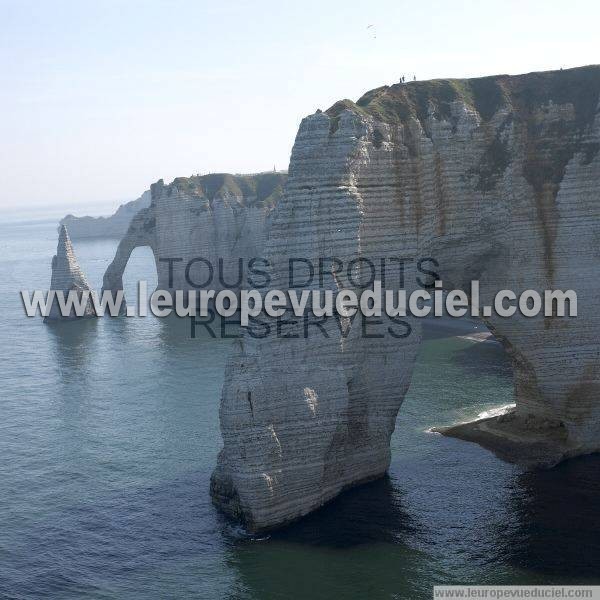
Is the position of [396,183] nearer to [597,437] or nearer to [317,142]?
[317,142]

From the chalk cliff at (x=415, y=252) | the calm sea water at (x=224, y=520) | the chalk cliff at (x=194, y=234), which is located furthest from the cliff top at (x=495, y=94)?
the chalk cliff at (x=194, y=234)

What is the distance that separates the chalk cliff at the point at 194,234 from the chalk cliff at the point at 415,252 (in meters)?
55.3

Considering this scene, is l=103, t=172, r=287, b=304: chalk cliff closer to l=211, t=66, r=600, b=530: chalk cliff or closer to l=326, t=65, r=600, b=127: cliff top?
l=326, t=65, r=600, b=127: cliff top

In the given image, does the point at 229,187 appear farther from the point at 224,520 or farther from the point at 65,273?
the point at 224,520

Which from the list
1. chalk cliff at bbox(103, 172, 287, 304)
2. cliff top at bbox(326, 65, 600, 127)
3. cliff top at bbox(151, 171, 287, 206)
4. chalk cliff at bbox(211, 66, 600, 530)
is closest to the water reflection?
chalk cliff at bbox(211, 66, 600, 530)

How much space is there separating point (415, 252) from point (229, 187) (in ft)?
214

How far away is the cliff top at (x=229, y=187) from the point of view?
313ft

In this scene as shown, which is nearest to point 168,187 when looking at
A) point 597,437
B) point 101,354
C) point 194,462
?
point 101,354

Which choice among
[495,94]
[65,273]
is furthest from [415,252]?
[65,273]

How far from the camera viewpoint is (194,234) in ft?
307

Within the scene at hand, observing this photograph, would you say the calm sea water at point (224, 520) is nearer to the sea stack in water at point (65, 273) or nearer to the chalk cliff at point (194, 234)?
the sea stack in water at point (65, 273)

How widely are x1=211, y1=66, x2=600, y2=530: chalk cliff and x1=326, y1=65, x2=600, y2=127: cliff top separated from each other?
8 cm

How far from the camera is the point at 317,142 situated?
33656mm

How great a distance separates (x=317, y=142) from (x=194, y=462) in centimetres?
1808
